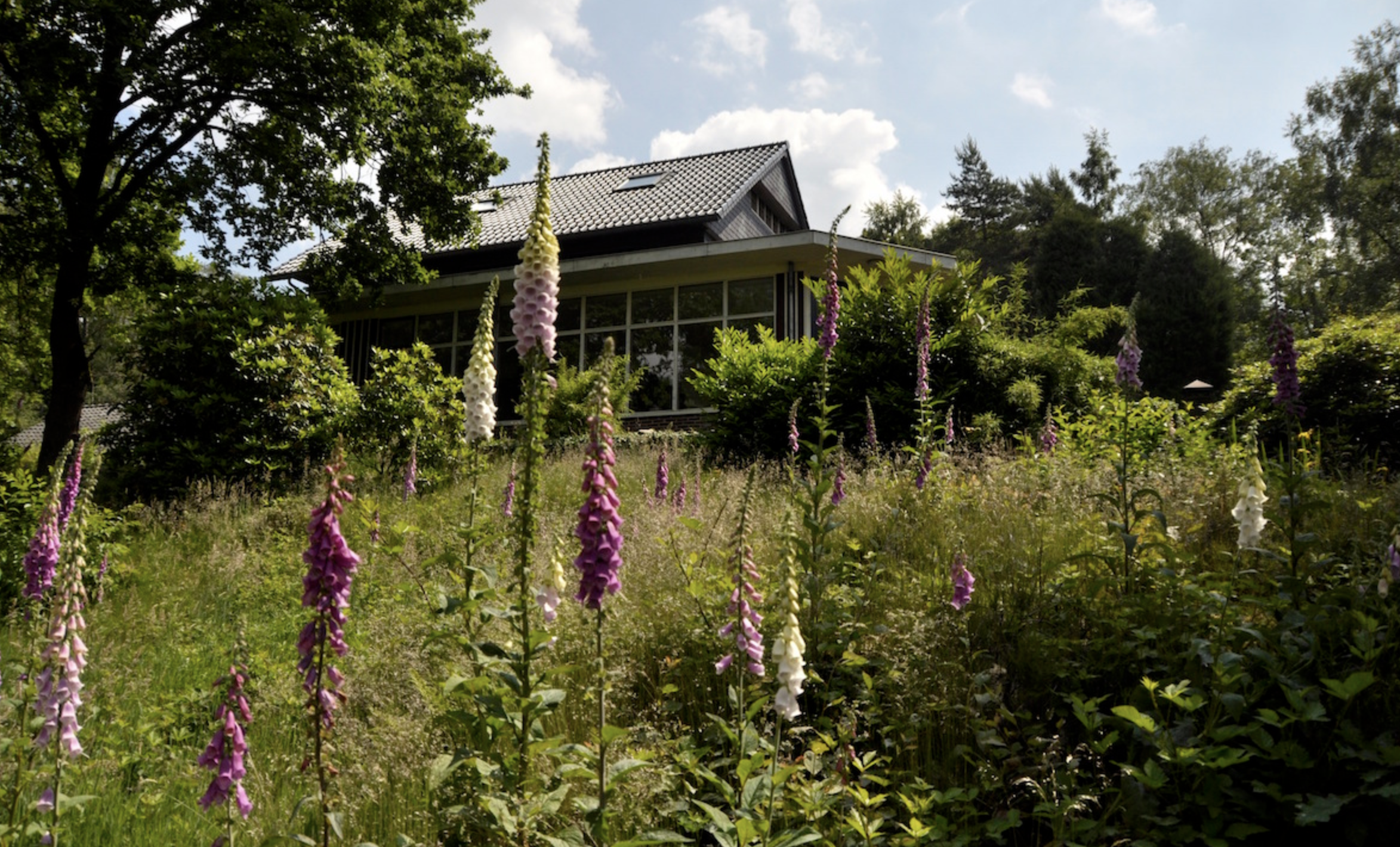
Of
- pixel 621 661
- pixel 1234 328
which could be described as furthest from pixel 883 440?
pixel 1234 328

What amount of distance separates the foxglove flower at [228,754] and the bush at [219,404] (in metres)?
9.42

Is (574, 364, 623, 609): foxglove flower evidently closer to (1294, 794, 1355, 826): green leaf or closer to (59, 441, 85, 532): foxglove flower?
(1294, 794, 1355, 826): green leaf

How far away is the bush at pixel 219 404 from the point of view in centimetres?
1079

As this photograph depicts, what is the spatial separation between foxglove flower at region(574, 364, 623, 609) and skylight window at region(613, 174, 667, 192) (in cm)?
2037

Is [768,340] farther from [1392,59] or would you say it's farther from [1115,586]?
[1392,59]

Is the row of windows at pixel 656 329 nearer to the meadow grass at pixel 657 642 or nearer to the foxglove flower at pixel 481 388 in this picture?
the meadow grass at pixel 657 642

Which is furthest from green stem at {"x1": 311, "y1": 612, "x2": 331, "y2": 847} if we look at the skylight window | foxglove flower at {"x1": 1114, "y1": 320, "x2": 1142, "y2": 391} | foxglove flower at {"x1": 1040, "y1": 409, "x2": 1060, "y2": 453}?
the skylight window

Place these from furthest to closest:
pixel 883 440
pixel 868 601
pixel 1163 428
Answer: pixel 883 440 → pixel 1163 428 → pixel 868 601

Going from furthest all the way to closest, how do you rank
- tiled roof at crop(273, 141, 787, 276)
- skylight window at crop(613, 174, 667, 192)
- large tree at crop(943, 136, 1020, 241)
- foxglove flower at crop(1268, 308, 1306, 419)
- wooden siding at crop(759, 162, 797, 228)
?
large tree at crop(943, 136, 1020, 241) → wooden siding at crop(759, 162, 797, 228) → skylight window at crop(613, 174, 667, 192) → tiled roof at crop(273, 141, 787, 276) → foxglove flower at crop(1268, 308, 1306, 419)

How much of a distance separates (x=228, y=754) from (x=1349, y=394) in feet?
28.2

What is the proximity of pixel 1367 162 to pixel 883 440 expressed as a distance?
117ft

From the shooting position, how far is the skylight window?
2194 centimetres

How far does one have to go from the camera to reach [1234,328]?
2747cm

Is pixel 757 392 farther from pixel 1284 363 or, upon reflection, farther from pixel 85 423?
pixel 85 423
